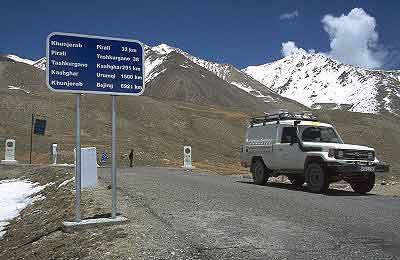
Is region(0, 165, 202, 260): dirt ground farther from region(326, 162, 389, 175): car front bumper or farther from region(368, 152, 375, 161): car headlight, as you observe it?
region(368, 152, 375, 161): car headlight

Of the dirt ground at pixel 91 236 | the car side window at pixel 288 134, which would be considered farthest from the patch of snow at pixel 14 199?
the car side window at pixel 288 134

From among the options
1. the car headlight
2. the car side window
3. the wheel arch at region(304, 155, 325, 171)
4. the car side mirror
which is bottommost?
the wheel arch at region(304, 155, 325, 171)

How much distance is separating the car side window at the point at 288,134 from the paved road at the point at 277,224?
3.59 meters

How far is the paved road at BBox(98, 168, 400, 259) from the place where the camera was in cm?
710

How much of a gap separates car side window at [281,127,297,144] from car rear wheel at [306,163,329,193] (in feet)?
4.48

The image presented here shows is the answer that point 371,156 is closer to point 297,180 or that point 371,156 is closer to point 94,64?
point 297,180

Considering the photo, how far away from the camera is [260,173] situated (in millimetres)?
18891

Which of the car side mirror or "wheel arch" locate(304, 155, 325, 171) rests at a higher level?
the car side mirror

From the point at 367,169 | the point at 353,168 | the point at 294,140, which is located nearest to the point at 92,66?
the point at 353,168

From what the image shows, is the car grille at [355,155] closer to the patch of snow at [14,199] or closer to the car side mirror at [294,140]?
the car side mirror at [294,140]

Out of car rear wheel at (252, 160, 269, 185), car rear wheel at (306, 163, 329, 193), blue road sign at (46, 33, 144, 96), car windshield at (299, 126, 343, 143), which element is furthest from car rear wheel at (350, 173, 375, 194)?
blue road sign at (46, 33, 144, 96)

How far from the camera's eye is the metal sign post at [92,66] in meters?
8.55

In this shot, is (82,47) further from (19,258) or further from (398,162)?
(398,162)

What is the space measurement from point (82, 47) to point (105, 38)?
0.47 metres
